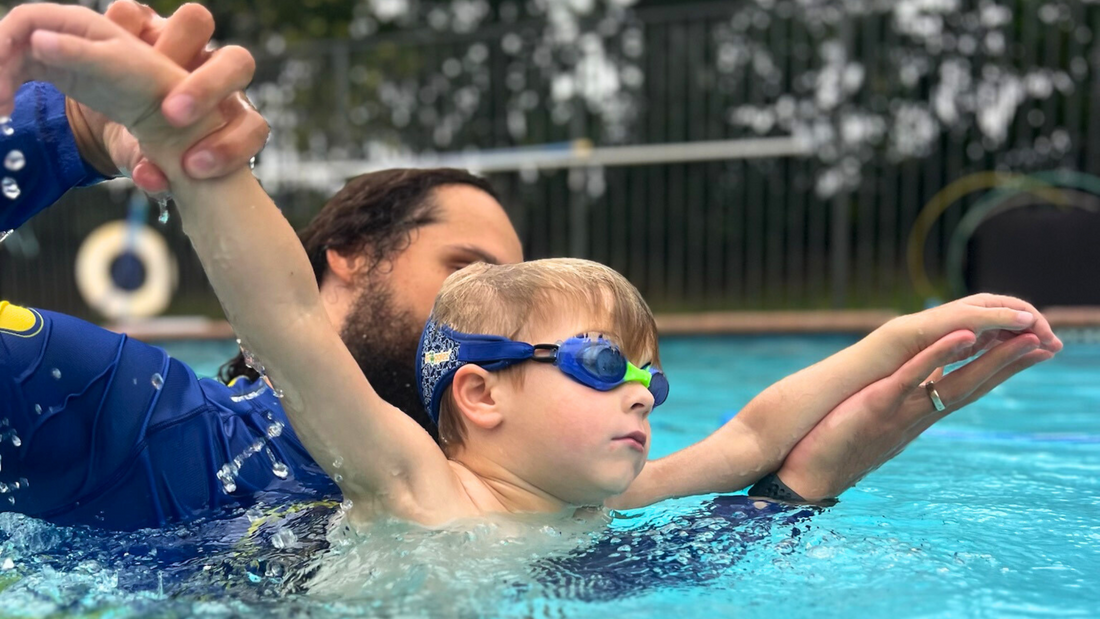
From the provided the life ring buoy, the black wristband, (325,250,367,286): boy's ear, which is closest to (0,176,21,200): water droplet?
(325,250,367,286): boy's ear

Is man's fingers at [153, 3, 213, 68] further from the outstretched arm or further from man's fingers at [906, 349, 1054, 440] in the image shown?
man's fingers at [906, 349, 1054, 440]

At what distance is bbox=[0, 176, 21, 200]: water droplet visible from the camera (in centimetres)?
195

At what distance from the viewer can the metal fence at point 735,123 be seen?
9922 millimetres

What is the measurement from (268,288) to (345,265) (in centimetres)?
147

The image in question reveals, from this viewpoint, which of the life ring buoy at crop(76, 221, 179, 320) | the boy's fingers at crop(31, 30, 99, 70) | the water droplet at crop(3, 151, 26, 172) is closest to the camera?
the boy's fingers at crop(31, 30, 99, 70)

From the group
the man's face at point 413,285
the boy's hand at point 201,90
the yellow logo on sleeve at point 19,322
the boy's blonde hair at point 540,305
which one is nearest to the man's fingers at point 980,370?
the boy's blonde hair at point 540,305

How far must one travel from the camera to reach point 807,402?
8.06 feet

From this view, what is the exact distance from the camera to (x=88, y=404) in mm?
2080

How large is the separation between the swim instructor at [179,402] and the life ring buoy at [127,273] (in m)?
8.66

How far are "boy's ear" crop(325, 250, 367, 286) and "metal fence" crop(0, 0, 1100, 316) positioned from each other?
24.8ft

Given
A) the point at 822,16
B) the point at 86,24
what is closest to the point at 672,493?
the point at 86,24

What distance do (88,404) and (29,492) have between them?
0.23 metres

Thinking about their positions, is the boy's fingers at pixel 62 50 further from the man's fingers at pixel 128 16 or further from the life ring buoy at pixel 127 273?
the life ring buoy at pixel 127 273

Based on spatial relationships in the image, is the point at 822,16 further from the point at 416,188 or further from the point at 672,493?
the point at 672,493
